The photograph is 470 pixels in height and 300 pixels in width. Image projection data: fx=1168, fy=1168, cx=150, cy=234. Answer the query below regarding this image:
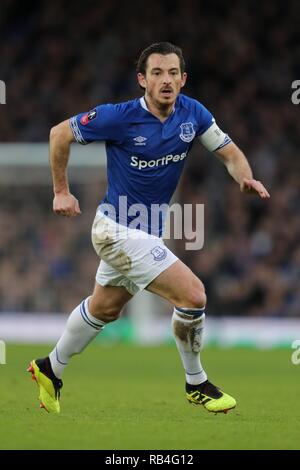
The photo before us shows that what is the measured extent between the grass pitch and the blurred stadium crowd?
4075 millimetres

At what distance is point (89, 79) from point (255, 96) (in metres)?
3.30

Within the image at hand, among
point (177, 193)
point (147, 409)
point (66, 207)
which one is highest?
point (66, 207)

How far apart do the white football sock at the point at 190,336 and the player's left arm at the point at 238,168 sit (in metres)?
0.91

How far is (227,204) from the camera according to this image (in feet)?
68.9

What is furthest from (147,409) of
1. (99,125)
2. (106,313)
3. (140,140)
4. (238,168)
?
(99,125)

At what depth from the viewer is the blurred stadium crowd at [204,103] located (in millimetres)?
19844

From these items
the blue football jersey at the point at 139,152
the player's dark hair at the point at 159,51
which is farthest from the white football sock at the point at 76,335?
the player's dark hair at the point at 159,51

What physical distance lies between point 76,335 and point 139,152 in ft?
4.62

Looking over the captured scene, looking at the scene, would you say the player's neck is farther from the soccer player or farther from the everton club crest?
the everton club crest

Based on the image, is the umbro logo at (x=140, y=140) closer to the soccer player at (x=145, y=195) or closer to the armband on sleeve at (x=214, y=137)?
the soccer player at (x=145, y=195)

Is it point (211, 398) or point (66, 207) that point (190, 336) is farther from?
point (66, 207)

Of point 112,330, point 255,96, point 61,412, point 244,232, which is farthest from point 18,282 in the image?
point 61,412

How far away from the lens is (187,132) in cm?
821

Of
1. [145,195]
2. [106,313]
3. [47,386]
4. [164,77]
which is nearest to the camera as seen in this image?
[164,77]
